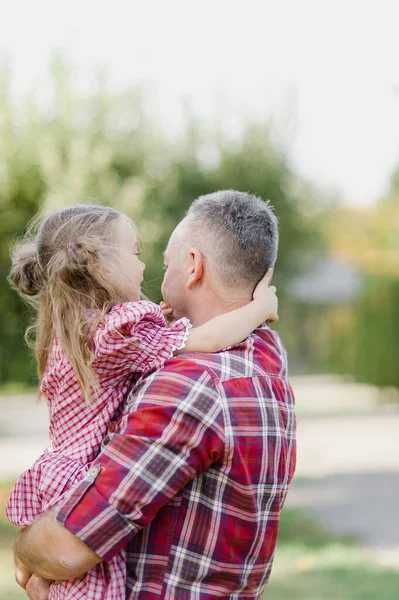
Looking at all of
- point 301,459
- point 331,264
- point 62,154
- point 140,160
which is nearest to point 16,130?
point 62,154

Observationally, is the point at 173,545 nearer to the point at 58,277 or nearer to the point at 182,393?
the point at 182,393

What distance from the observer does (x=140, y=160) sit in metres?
14.0

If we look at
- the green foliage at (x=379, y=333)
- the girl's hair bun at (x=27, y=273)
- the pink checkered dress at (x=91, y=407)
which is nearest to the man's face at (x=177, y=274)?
the pink checkered dress at (x=91, y=407)

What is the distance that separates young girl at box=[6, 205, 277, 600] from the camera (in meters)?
2.21

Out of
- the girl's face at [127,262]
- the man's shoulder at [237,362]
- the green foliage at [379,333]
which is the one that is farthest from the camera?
the green foliage at [379,333]

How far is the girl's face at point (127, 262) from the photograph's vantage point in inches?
93.0

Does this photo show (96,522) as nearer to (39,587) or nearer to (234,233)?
(39,587)

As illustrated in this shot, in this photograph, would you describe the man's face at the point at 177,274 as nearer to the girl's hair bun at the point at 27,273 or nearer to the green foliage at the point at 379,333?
the girl's hair bun at the point at 27,273

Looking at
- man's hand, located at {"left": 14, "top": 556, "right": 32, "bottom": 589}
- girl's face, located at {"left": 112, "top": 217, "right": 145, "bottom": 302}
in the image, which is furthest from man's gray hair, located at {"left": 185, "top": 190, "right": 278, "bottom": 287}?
man's hand, located at {"left": 14, "top": 556, "right": 32, "bottom": 589}

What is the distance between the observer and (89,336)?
7.43ft

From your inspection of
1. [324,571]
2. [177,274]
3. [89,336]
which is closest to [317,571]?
[324,571]

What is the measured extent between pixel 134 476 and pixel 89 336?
43 centimetres

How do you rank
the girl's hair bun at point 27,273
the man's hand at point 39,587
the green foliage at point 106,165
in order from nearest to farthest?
1. the man's hand at point 39,587
2. the girl's hair bun at point 27,273
3. the green foliage at point 106,165

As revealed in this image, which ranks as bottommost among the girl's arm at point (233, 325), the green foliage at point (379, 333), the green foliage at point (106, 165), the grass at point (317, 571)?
the green foliage at point (379, 333)
